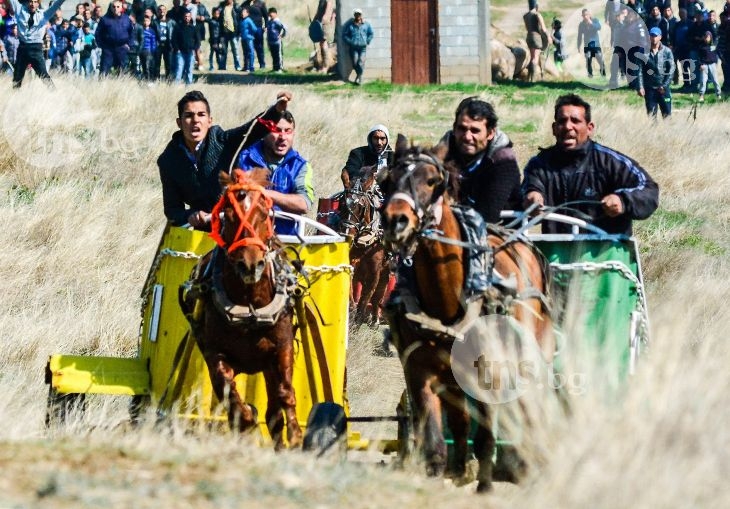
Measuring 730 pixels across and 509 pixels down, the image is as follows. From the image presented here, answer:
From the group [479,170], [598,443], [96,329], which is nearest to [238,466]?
[598,443]

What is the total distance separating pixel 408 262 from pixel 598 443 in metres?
1.78

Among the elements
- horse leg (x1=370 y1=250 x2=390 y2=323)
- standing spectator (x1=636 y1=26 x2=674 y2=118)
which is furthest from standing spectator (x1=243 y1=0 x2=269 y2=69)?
horse leg (x1=370 y1=250 x2=390 y2=323)

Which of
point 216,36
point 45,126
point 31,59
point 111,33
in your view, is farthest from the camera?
point 216,36

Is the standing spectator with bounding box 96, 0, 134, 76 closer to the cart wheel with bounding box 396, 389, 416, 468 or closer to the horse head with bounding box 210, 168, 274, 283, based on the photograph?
the horse head with bounding box 210, 168, 274, 283

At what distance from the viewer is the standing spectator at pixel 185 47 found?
3012 cm

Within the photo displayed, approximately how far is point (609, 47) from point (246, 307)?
30.0 m

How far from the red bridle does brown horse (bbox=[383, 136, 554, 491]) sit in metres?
0.86

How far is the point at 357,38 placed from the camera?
1331 inches

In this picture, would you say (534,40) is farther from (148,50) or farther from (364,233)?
(364,233)

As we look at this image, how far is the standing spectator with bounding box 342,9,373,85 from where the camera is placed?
33.8 metres

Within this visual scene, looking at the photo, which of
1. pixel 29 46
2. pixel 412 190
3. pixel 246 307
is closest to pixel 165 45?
pixel 29 46

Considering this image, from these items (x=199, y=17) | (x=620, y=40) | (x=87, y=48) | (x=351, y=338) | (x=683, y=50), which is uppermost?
(x=199, y=17)

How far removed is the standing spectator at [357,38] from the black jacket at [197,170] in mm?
25159

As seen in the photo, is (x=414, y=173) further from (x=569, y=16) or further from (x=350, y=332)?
(x=569, y=16)
